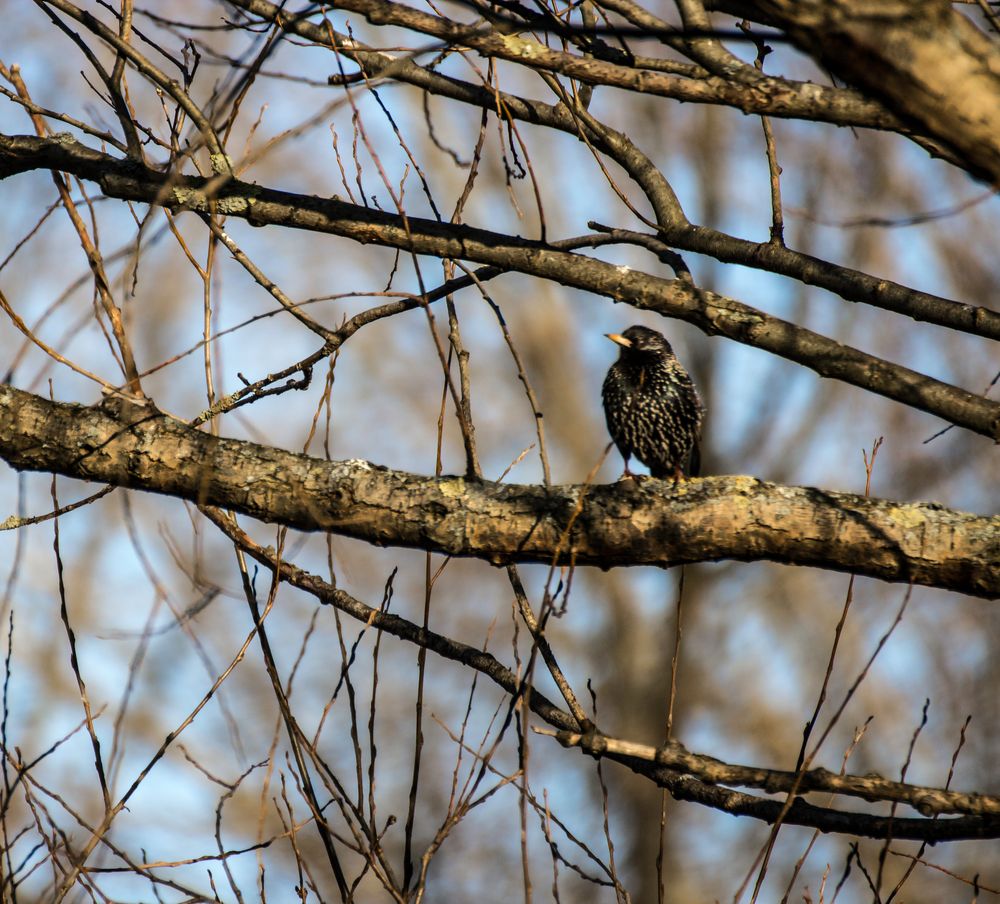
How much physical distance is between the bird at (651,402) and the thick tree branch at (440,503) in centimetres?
252

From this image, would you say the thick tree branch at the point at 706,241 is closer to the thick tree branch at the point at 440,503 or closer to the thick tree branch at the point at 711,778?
the thick tree branch at the point at 440,503

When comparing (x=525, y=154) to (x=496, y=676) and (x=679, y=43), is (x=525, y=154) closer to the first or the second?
(x=679, y=43)

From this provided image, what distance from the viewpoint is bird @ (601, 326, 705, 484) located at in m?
5.23

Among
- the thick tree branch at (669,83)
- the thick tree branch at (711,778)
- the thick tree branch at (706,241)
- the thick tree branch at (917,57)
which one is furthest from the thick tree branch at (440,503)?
the thick tree branch at (917,57)

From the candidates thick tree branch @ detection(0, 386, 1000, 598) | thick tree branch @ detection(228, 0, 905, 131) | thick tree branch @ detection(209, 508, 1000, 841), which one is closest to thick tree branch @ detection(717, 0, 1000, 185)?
thick tree branch @ detection(228, 0, 905, 131)

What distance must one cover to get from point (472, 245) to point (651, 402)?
7.73 ft

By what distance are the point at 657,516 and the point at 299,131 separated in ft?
4.29

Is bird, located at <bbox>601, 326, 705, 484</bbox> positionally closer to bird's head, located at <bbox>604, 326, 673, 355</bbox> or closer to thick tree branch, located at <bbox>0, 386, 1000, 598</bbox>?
bird's head, located at <bbox>604, 326, 673, 355</bbox>

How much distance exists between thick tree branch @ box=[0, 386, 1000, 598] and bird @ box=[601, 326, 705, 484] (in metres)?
2.52

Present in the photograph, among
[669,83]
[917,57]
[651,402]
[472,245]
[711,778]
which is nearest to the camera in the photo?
[917,57]

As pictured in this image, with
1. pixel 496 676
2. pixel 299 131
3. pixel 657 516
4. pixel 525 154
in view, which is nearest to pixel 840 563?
pixel 657 516

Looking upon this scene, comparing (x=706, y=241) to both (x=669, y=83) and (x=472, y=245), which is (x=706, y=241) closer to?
(x=472, y=245)

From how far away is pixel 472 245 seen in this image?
3053mm

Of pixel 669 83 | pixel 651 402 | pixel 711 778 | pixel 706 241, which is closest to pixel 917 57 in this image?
pixel 669 83
